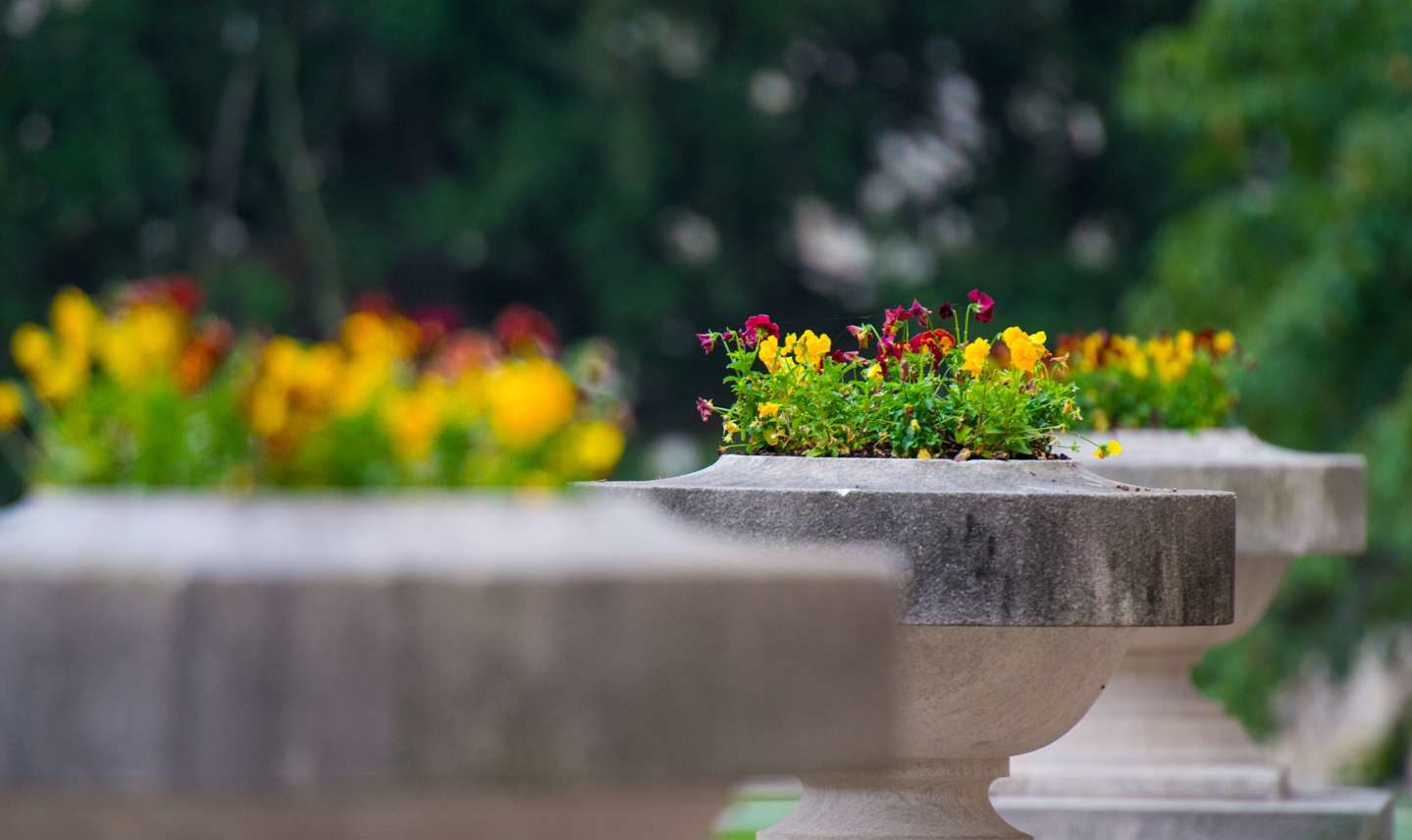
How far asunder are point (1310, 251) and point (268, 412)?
1301cm

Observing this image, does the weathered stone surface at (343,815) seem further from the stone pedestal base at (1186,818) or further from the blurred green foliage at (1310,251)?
the blurred green foliage at (1310,251)

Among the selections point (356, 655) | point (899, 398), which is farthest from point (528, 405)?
point (899, 398)

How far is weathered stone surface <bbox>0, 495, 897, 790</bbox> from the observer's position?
2.37 m

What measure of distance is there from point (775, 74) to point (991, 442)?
15.1 m

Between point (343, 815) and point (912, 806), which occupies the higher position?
point (343, 815)

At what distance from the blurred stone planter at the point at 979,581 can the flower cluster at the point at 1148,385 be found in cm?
207

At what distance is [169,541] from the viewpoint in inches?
96.7

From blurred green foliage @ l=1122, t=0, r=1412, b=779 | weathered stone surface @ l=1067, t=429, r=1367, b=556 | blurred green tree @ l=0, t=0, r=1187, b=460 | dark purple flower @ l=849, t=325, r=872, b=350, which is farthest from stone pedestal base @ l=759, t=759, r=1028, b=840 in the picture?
blurred green tree @ l=0, t=0, r=1187, b=460

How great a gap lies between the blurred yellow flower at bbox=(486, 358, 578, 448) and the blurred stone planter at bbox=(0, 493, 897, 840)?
0.17 metres

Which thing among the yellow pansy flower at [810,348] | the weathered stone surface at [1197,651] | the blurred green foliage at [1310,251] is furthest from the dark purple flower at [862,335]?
the blurred green foliage at [1310,251]

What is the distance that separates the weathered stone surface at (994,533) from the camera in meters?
4.82

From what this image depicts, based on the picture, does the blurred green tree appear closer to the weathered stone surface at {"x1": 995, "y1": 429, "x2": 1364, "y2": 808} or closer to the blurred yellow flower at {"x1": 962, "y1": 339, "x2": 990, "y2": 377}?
the weathered stone surface at {"x1": 995, "y1": 429, "x2": 1364, "y2": 808}

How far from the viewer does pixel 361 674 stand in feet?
7.83

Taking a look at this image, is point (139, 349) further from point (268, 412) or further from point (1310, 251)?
point (1310, 251)
